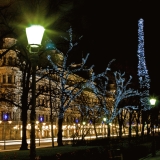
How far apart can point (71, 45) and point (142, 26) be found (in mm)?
19605

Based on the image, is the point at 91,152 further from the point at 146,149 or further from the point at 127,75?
the point at 127,75

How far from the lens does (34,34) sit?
33.0ft

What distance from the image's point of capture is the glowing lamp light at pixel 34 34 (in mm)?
10047

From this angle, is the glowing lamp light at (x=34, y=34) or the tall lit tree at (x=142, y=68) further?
the tall lit tree at (x=142, y=68)

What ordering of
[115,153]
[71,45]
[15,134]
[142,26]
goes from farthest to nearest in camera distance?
[15,134], [142,26], [71,45], [115,153]

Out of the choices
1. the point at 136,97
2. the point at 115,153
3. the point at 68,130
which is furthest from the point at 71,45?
the point at 68,130

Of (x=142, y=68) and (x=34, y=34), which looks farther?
(x=142, y=68)

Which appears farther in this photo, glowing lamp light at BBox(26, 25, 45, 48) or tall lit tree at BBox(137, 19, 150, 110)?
tall lit tree at BBox(137, 19, 150, 110)

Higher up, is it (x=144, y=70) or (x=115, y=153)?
(x=144, y=70)

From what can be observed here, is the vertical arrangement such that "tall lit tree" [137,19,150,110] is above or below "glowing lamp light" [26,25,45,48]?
above

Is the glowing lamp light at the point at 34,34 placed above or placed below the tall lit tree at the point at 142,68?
below

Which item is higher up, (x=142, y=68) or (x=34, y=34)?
(x=142, y=68)

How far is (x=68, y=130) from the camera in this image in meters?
83.9

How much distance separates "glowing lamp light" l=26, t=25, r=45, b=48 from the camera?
33.0 ft
